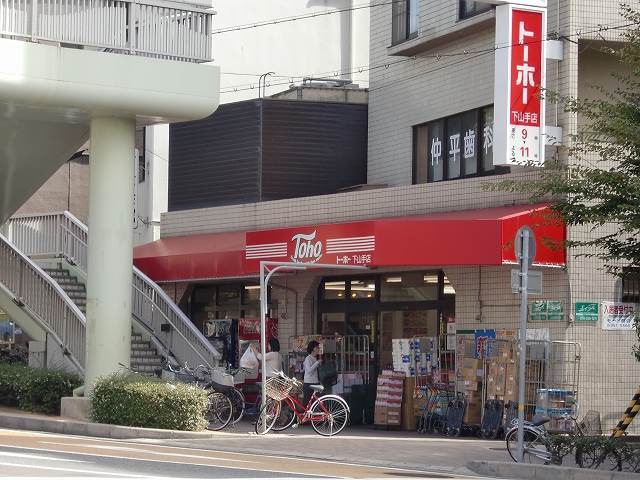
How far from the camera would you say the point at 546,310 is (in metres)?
24.2

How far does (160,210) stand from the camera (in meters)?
39.7

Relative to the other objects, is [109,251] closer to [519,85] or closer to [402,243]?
[402,243]

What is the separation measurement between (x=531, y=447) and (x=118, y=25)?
35.9 feet

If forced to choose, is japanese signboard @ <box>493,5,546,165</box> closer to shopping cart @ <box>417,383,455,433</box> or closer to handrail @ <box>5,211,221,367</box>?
shopping cart @ <box>417,383,455,433</box>

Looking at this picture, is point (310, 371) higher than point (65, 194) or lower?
lower

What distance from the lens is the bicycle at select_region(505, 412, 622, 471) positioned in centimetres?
1780

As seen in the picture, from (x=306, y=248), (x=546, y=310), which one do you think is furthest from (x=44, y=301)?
(x=546, y=310)

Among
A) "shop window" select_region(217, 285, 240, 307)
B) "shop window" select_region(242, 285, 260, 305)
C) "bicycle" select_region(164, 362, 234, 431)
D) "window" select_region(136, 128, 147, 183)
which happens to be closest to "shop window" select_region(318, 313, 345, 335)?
"shop window" select_region(242, 285, 260, 305)

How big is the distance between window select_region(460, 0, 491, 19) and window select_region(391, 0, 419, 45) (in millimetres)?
1730

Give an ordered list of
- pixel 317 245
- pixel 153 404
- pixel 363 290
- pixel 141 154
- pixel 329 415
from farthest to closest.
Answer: pixel 141 154
pixel 363 290
pixel 317 245
pixel 329 415
pixel 153 404

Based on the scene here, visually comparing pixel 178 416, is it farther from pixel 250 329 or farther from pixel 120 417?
pixel 250 329

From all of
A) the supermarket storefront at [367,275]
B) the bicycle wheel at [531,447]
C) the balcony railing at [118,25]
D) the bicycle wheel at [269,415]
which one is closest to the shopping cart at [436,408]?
the supermarket storefront at [367,275]

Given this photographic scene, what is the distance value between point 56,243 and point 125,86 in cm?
901

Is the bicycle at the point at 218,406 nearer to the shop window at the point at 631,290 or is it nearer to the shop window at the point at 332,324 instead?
the shop window at the point at 332,324
